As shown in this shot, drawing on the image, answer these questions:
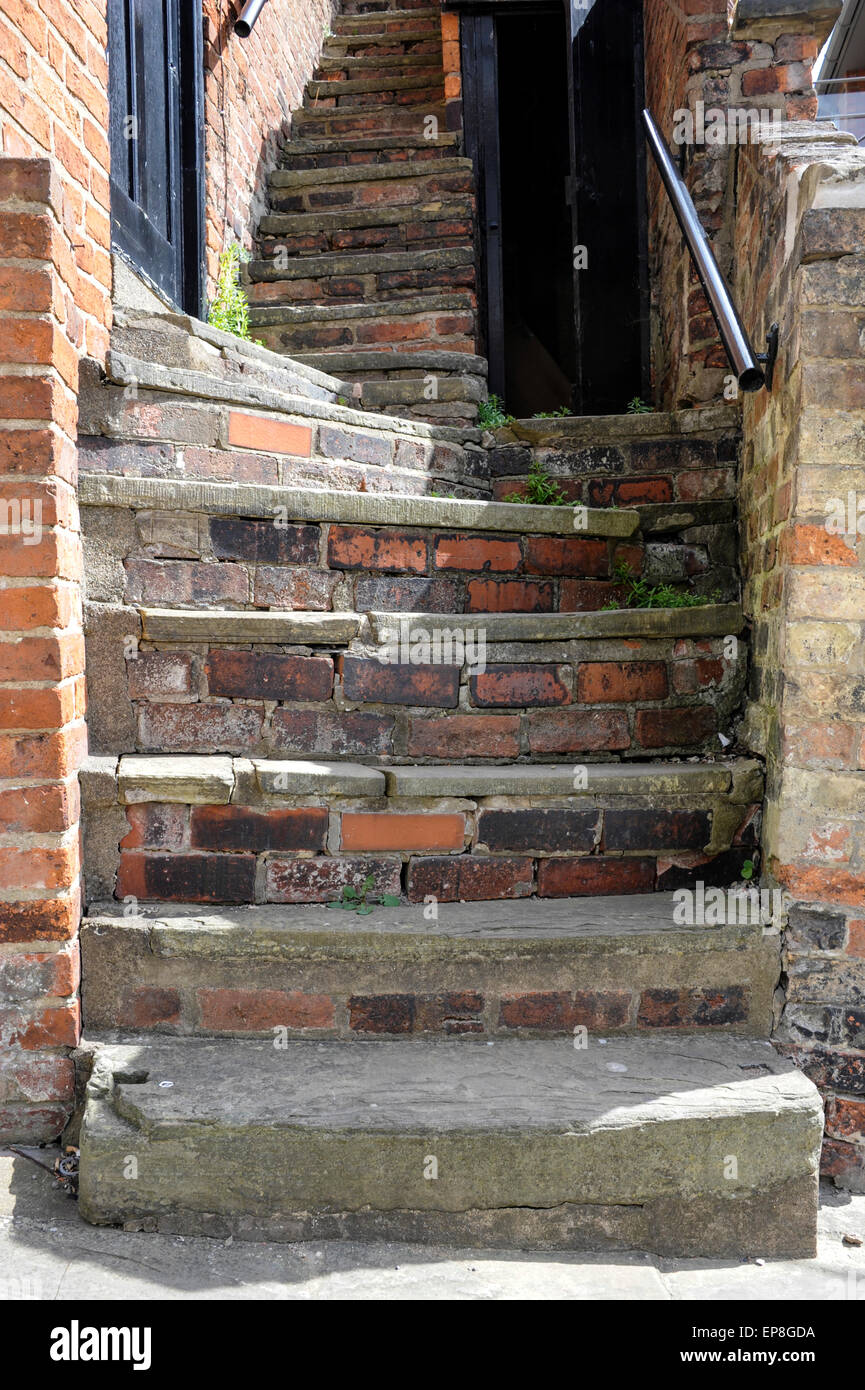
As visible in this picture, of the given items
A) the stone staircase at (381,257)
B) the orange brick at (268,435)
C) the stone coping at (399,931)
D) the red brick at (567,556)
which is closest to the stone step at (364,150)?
the stone staircase at (381,257)

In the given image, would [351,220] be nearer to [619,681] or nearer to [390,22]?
[390,22]

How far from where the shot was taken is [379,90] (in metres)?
5.71

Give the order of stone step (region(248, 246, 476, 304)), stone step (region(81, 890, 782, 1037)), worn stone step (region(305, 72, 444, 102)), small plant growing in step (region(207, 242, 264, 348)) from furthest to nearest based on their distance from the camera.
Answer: worn stone step (region(305, 72, 444, 102))
stone step (region(248, 246, 476, 304))
small plant growing in step (region(207, 242, 264, 348))
stone step (region(81, 890, 782, 1037))

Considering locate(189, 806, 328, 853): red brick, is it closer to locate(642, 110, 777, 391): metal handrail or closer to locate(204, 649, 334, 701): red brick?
locate(204, 649, 334, 701): red brick

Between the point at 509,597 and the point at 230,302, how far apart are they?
7.16ft

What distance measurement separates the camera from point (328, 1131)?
1609 millimetres

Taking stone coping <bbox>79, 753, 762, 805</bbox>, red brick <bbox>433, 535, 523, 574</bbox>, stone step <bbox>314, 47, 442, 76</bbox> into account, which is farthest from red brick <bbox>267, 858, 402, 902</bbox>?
stone step <bbox>314, 47, 442, 76</bbox>

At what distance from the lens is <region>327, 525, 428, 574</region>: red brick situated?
2.23 meters

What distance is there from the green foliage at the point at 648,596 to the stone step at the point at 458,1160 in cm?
119

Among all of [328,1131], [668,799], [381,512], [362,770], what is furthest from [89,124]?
[328,1131]

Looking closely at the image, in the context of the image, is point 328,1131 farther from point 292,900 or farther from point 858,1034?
point 858,1034

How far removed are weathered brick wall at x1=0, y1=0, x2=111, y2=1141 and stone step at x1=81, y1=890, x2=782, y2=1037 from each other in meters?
0.10

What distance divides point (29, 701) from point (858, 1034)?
69.2 inches

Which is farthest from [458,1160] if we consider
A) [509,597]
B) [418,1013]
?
[509,597]
